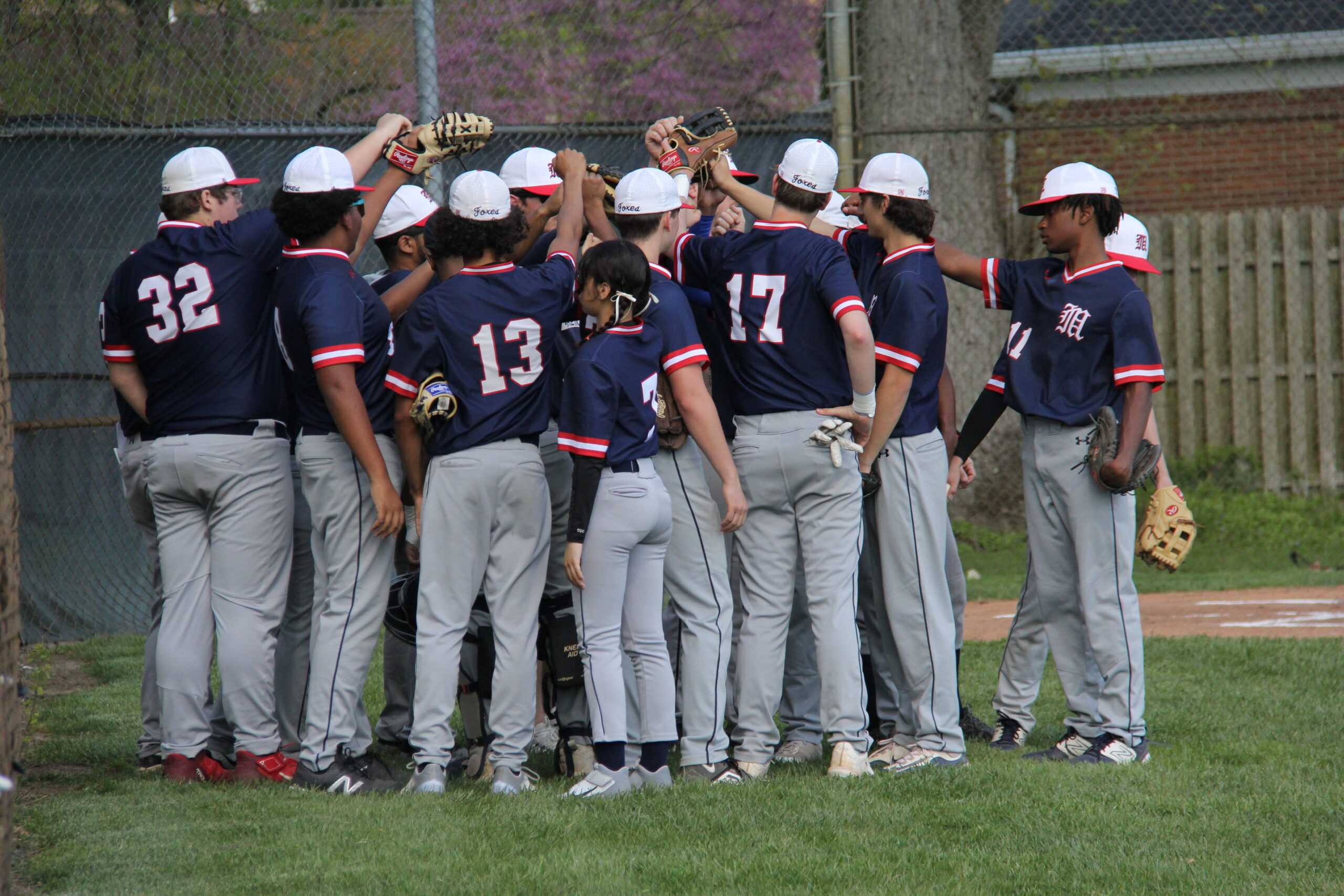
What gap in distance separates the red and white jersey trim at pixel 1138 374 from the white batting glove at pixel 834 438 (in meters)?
0.97

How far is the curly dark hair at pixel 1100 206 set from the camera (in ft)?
16.1

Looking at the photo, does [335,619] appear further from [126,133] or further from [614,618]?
[126,133]

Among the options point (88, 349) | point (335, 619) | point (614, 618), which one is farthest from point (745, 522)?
point (88, 349)

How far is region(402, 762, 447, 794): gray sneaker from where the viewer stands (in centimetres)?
446

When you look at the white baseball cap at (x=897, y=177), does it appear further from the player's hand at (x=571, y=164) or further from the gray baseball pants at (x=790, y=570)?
the player's hand at (x=571, y=164)

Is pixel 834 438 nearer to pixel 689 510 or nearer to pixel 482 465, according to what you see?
pixel 689 510

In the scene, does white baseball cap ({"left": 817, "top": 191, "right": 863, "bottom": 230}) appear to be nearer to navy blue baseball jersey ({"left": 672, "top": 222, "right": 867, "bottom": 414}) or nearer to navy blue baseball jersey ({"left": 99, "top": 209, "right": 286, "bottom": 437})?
navy blue baseball jersey ({"left": 672, "top": 222, "right": 867, "bottom": 414})

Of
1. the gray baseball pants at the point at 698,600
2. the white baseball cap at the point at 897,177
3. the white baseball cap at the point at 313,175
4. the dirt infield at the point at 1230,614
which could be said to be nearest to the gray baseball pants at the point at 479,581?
the gray baseball pants at the point at 698,600

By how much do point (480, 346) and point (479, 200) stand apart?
1.63 ft

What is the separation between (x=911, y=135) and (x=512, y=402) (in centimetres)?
581

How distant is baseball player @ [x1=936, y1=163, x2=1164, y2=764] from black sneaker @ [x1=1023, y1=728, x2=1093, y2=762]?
19 mm

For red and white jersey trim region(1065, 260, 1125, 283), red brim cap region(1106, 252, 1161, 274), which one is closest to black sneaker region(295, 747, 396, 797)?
red and white jersey trim region(1065, 260, 1125, 283)

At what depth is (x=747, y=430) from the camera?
4789 mm

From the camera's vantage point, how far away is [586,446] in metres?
4.35
